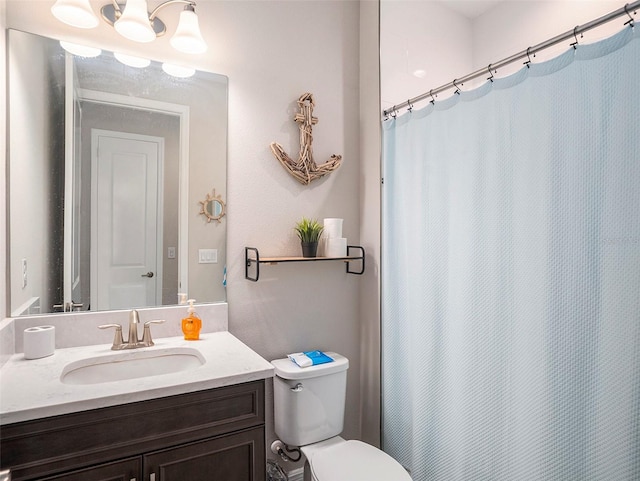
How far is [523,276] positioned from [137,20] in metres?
1.71

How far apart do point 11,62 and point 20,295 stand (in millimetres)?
825

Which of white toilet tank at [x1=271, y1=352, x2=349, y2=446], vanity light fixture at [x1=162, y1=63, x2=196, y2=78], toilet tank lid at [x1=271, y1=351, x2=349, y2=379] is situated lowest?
white toilet tank at [x1=271, y1=352, x2=349, y2=446]

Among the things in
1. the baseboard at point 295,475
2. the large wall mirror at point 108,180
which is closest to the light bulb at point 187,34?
the large wall mirror at point 108,180

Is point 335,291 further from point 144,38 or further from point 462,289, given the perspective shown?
point 144,38

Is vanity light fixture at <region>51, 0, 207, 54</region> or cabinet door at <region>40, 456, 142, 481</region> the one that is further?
vanity light fixture at <region>51, 0, 207, 54</region>

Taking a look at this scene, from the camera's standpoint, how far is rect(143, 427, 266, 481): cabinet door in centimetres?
113

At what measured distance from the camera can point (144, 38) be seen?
5.01 ft

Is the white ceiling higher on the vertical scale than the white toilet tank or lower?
higher

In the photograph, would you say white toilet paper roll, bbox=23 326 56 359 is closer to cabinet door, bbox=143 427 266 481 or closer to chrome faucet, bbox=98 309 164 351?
chrome faucet, bbox=98 309 164 351

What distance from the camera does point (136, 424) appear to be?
3.60 feet

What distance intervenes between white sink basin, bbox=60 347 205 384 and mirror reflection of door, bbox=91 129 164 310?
24cm

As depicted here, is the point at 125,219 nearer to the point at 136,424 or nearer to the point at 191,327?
the point at 191,327

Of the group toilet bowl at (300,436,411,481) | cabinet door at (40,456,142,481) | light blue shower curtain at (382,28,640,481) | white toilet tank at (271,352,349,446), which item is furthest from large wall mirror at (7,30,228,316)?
light blue shower curtain at (382,28,640,481)

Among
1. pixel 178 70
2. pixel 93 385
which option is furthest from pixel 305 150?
pixel 93 385
